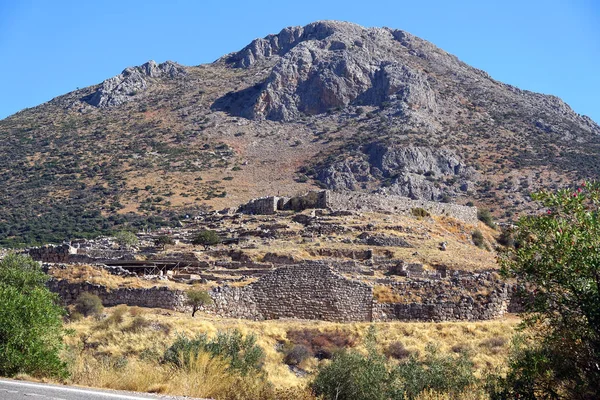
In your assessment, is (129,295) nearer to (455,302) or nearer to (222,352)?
(455,302)

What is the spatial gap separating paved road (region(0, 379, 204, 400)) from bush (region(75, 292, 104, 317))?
14.2 metres

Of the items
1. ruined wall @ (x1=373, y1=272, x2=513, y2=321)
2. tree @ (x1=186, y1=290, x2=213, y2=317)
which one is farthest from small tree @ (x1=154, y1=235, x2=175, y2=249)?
ruined wall @ (x1=373, y1=272, x2=513, y2=321)

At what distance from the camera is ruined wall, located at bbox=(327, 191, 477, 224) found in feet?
178

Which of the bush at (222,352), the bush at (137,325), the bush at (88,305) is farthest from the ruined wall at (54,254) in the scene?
the bush at (222,352)

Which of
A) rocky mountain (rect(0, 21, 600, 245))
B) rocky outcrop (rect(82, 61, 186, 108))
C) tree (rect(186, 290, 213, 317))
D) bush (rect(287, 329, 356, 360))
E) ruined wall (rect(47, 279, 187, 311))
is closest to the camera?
bush (rect(287, 329, 356, 360))

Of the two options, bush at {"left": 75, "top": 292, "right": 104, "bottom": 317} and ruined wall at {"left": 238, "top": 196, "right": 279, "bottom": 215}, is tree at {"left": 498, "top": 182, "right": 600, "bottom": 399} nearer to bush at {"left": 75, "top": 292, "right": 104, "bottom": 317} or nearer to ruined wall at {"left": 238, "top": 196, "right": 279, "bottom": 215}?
bush at {"left": 75, "top": 292, "right": 104, "bottom": 317}

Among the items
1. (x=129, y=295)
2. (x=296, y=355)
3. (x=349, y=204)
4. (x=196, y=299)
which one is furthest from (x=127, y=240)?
(x=296, y=355)

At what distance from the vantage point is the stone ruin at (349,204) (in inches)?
2133

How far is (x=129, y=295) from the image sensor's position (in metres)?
26.4

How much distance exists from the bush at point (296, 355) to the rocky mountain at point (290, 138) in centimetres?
4502

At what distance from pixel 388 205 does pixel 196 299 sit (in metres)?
31.7

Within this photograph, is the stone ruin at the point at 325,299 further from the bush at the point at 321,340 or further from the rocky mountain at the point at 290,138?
the rocky mountain at the point at 290,138

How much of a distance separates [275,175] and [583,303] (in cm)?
7545

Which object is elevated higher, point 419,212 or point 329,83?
point 329,83
